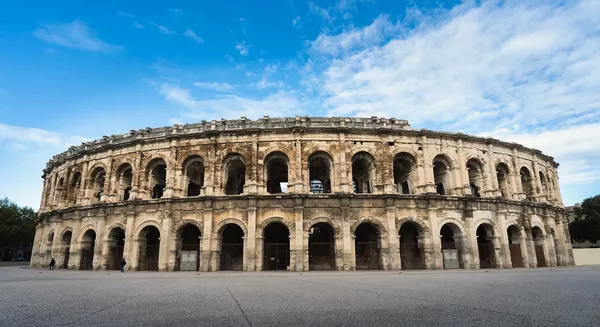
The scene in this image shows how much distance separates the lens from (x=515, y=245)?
21.9m

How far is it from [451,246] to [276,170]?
13.3 m

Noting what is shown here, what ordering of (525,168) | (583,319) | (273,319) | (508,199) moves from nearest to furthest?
(583,319) < (273,319) < (508,199) < (525,168)

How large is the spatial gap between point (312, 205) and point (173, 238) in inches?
350

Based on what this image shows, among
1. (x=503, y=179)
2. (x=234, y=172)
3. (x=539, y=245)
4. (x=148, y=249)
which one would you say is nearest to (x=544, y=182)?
(x=503, y=179)

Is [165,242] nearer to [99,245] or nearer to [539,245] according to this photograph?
[99,245]

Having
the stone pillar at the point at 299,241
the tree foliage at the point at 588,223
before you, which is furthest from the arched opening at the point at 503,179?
the tree foliage at the point at 588,223

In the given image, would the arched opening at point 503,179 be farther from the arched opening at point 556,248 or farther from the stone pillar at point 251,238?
the stone pillar at point 251,238

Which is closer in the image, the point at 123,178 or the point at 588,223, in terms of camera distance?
the point at 123,178

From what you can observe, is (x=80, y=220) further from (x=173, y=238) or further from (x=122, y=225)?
(x=173, y=238)

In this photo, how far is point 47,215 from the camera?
25906mm

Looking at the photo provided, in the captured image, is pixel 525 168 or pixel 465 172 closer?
pixel 465 172

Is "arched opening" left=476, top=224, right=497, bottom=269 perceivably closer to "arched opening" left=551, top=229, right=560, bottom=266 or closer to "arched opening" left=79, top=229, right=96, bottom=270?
"arched opening" left=551, top=229, right=560, bottom=266

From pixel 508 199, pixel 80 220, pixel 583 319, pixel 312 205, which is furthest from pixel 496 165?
pixel 80 220

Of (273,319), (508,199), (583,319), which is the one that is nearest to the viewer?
(583,319)
